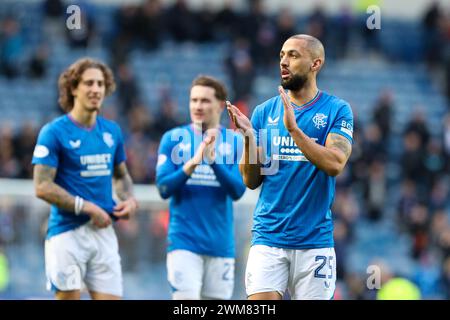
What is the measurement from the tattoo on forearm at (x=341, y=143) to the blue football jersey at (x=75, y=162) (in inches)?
112

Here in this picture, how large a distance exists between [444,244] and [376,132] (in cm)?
365

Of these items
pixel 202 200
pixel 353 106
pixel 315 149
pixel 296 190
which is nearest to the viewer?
pixel 315 149

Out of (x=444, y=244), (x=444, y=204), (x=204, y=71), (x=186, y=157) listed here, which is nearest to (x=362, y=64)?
(x=204, y=71)

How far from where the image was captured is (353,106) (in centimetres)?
2486

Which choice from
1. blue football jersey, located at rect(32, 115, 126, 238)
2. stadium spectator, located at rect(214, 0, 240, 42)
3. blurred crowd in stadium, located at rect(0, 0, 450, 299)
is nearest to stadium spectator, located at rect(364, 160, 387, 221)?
blurred crowd in stadium, located at rect(0, 0, 450, 299)

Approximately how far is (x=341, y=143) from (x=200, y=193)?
8.69 ft

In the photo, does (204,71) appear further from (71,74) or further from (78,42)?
(71,74)

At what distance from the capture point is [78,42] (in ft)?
81.0

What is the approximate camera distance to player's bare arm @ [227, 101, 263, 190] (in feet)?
28.3

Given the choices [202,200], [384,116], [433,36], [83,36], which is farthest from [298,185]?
[433,36]

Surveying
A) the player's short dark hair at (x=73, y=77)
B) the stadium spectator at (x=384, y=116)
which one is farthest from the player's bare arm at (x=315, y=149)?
the stadium spectator at (x=384, y=116)

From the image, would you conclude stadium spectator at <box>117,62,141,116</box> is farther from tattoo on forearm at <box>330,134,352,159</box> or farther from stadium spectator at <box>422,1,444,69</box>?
tattoo on forearm at <box>330,134,352,159</box>

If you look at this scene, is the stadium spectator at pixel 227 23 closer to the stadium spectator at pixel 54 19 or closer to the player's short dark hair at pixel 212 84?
the stadium spectator at pixel 54 19

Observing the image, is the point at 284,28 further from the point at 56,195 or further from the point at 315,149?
the point at 315,149
